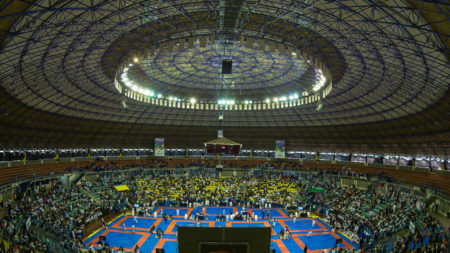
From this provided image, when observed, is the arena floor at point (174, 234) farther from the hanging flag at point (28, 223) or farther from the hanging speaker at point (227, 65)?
the hanging speaker at point (227, 65)

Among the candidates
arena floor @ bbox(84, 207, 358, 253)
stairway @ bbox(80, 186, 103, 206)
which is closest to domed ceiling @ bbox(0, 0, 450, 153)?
stairway @ bbox(80, 186, 103, 206)

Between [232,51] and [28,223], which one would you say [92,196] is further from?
[232,51]

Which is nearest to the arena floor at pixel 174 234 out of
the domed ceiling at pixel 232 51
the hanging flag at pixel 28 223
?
the hanging flag at pixel 28 223

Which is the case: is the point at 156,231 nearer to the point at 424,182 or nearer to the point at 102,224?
the point at 102,224

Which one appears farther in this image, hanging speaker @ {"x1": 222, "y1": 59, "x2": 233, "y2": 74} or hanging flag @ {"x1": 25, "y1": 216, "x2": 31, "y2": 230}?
hanging speaker @ {"x1": 222, "y1": 59, "x2": 233, "y2": 74}

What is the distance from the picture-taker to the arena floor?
99.8 ft

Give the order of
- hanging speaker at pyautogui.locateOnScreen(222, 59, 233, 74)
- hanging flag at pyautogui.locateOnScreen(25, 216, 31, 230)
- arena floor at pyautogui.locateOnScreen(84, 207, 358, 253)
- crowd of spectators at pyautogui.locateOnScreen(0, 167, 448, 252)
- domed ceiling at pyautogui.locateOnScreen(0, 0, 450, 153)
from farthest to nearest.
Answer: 1. hanging speaker at pyautogui.locateOnScreen(222, 59, 233, 74)
2. arena floor at pyautogui.locateOnScreen(84, 207, 358, 253)
3. hanging flag at pyautogui.locateOnScreen(25, 216, 31, 230)
4. crowd of spectators at pyautogui.locateOnScreen(0, 167, 448, 252)
5. domed ceiling at pyautogui.locateOnScreen(0, 0, 450, 153)

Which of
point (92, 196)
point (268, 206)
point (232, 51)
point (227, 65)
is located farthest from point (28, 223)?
point (268, 206)

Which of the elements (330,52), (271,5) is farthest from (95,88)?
(330,52)

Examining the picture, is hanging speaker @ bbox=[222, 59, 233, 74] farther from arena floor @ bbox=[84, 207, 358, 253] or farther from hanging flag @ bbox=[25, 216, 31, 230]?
hanging flag @ bbox=[25, 216, 31, 230]

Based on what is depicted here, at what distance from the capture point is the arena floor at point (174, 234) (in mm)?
30422

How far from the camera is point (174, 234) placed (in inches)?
1361

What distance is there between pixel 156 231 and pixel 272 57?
2884cm

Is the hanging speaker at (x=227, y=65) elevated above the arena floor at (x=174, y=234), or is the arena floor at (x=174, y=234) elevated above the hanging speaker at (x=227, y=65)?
the hanging speaker at (x=227, y=65)
